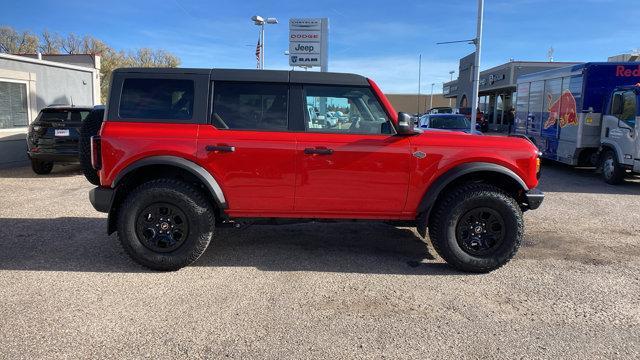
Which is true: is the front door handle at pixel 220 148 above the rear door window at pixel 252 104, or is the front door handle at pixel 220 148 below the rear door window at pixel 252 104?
below

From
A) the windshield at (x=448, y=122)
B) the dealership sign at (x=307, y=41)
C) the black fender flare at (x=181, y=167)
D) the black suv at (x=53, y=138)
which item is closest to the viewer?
the black fender flare at (x=181, y=167)

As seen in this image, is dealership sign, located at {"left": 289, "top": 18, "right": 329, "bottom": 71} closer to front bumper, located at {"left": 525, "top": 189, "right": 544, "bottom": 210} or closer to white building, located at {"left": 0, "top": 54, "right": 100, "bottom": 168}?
white building, located at {"left": 0, "top": 54, "right": 100, "bottom": 168}

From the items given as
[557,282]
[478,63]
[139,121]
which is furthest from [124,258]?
[478,63]

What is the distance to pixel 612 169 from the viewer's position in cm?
1037

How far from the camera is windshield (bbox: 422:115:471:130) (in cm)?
1441

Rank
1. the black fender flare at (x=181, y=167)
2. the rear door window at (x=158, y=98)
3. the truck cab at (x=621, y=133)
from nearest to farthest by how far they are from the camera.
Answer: the black fender flare at (x=181, y=167) < the rear door window at (x=158, y=98) < the truck cab at (x=621, y=133)

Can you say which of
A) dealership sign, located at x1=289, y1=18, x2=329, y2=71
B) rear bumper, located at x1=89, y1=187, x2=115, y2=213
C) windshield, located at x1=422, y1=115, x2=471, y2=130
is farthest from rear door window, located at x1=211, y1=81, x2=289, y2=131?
dealership sign, located at x1=289, y1=18, x2=329, y2=71

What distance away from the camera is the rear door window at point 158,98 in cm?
452

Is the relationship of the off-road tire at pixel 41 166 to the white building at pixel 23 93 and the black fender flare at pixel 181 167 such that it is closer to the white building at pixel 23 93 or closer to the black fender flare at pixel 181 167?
the white building at pixel 23 93

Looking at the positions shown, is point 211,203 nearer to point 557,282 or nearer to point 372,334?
point 372,334

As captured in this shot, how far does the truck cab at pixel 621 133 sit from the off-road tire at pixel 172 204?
30.6ft

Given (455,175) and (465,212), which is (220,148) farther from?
(465,212)

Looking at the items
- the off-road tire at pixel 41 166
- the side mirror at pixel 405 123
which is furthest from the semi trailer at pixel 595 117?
the off-road tire at pixel 41 166

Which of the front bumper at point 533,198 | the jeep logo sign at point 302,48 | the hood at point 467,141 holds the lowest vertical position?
the front bumper at point 533,198
